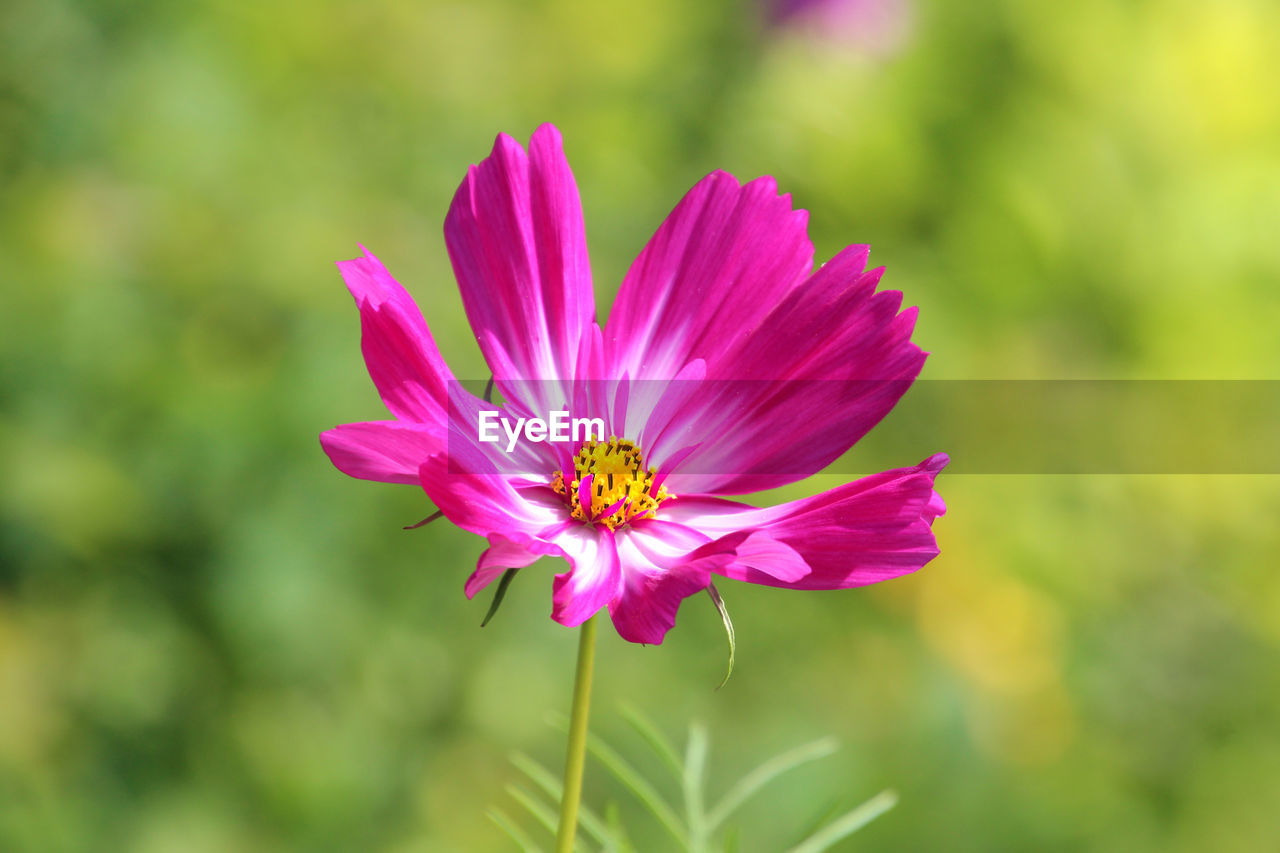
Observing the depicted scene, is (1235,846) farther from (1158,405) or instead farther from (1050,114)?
(1050,114)

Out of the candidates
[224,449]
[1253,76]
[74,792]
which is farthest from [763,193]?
[1253,76]

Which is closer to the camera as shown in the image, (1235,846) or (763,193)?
(763,193)

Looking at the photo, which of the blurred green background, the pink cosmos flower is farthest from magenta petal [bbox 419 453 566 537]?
the blurred green background

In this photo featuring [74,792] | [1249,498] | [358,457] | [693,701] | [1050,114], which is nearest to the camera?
[358,457]

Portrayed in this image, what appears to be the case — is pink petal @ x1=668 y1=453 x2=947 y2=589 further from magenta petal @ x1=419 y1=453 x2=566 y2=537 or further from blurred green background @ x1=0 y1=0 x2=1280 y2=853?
blurred green background @ x1=0 y1=0 x2=1280 y2=853

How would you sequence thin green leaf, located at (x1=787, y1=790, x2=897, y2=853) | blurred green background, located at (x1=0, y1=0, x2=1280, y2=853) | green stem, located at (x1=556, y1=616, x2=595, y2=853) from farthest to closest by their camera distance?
blurred green background, located at (x1=0, y1=0, x2=1280, y2=853) < thin green leaf, located at (x1=787, y1=790, x2=897, y2=853) < green stem, located at (x1=556, y1=616, x2=595, y2=853)
